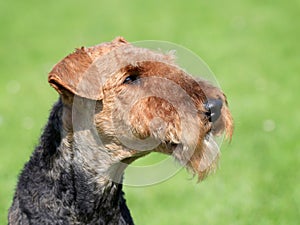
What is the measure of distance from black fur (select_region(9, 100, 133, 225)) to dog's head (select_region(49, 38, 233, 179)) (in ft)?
0.69

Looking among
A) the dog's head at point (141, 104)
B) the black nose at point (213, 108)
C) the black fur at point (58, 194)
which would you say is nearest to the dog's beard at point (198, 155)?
the dog's head at point (141, 104)

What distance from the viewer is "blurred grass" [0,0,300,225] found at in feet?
20.7

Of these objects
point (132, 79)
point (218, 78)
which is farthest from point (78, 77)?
point (218, 78)

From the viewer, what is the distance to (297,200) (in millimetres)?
6102

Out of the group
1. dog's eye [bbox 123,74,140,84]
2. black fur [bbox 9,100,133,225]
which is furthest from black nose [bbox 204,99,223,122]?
black fur [bbox 9,100,133,225]

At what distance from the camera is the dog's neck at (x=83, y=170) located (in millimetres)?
4105

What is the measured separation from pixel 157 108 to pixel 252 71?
22.1ft

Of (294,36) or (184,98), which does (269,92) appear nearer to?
(294,36)

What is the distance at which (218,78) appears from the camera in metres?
9.95

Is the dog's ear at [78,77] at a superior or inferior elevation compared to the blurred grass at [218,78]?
superior

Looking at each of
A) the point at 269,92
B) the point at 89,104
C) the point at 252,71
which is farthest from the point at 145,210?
the point at 252,71

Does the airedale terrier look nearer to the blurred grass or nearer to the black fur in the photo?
the black fur

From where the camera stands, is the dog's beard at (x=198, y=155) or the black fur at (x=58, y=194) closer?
the dog's beard at (x=198, y=155)

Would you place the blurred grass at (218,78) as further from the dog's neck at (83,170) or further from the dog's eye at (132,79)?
the dog's eye at (132,79)
